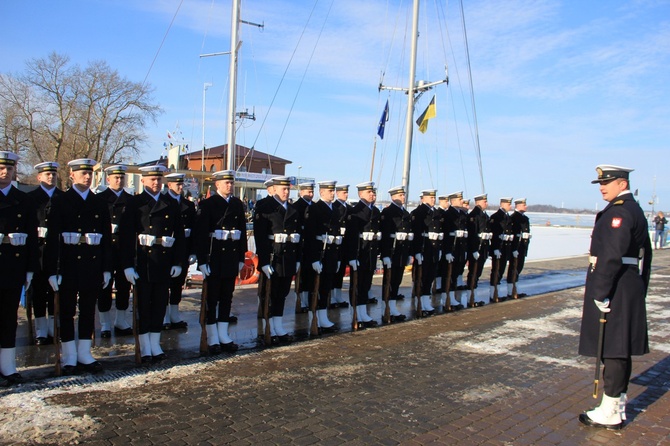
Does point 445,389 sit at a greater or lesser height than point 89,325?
lesser

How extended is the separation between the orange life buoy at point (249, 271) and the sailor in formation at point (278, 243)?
443 cm

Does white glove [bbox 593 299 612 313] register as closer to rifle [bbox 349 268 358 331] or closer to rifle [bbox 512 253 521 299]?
rifle [bbox 349 268 358 331]

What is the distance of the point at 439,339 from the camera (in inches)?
300

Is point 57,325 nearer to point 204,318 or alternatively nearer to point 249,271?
point 204,318

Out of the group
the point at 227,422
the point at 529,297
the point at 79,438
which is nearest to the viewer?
the point at 79,438

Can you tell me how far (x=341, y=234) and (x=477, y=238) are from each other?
12.4 ft

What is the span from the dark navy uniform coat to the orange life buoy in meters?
7.98

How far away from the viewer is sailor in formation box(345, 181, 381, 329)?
8.46 m

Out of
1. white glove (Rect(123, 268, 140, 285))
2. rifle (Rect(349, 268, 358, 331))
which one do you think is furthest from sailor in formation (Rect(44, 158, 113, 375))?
rifle (Rect(349, 268, 358, 331))

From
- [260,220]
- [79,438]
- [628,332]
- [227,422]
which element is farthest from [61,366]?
[628,332]

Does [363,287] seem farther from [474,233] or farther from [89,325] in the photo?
[89,325]

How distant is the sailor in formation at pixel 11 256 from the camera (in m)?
5.12

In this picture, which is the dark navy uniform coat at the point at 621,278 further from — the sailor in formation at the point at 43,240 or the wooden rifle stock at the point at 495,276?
the wooden rifle stock at the point at 495,276

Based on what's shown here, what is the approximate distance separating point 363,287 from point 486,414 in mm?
3997
